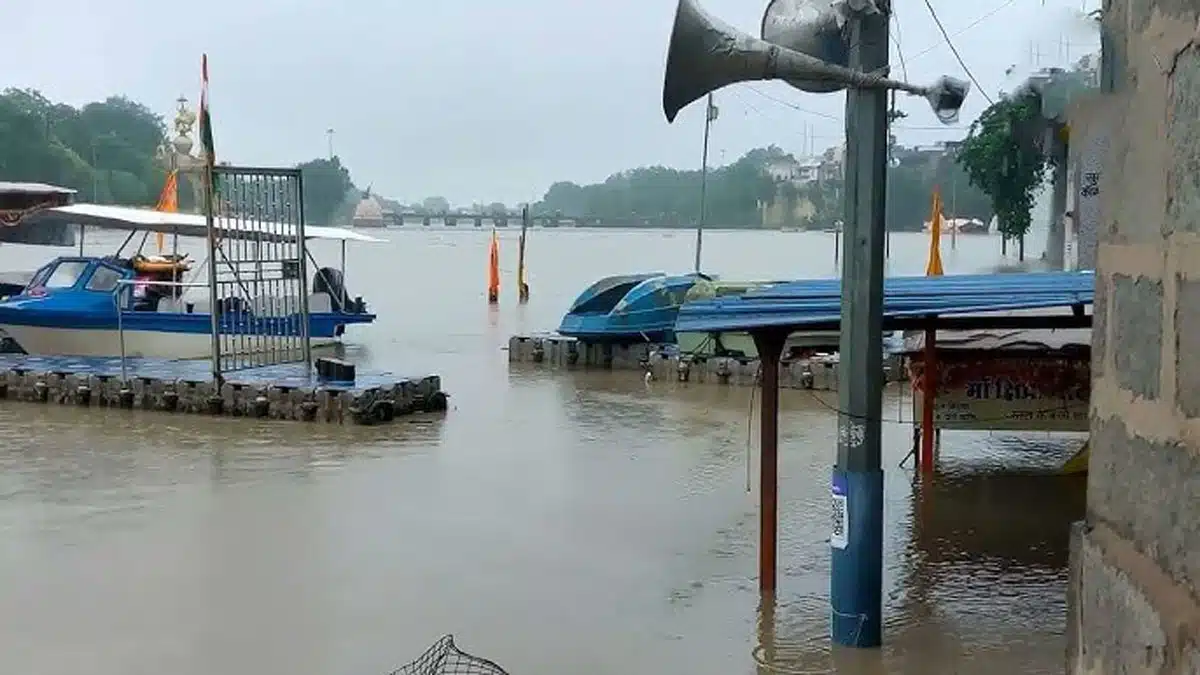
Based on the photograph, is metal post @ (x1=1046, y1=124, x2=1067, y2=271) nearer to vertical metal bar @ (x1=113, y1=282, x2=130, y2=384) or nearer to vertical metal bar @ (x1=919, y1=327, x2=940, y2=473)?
vertical metal bar @ (x1=919, y1=327, x2=940, y2=473)

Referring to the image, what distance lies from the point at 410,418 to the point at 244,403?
1.97 m

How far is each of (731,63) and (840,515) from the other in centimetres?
241

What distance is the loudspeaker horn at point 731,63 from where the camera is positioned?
275 inches

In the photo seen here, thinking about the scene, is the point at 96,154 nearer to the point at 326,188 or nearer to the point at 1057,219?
the point at 326,188

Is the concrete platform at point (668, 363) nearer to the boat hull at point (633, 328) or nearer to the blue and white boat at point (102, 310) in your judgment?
the boat hull at point (633, 328)

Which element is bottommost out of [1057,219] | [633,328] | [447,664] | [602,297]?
Answer: [447,664]

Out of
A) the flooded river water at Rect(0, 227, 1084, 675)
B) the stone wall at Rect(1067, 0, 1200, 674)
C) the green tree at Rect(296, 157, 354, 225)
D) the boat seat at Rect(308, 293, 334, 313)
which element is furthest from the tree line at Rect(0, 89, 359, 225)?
the stone wall at Rect(1067, 0, 1200, 674)

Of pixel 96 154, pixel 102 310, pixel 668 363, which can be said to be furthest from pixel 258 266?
pixel 96 154

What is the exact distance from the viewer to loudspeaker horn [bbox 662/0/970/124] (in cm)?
699

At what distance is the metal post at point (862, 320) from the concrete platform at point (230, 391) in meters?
9.73

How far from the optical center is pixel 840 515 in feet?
23.9

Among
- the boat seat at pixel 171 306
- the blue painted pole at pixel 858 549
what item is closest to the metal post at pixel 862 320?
the blue painted pole at pixel 858 549

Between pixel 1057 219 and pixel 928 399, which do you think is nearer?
pixel 928 399

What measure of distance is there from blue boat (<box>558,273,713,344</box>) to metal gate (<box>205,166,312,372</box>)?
558 cm
